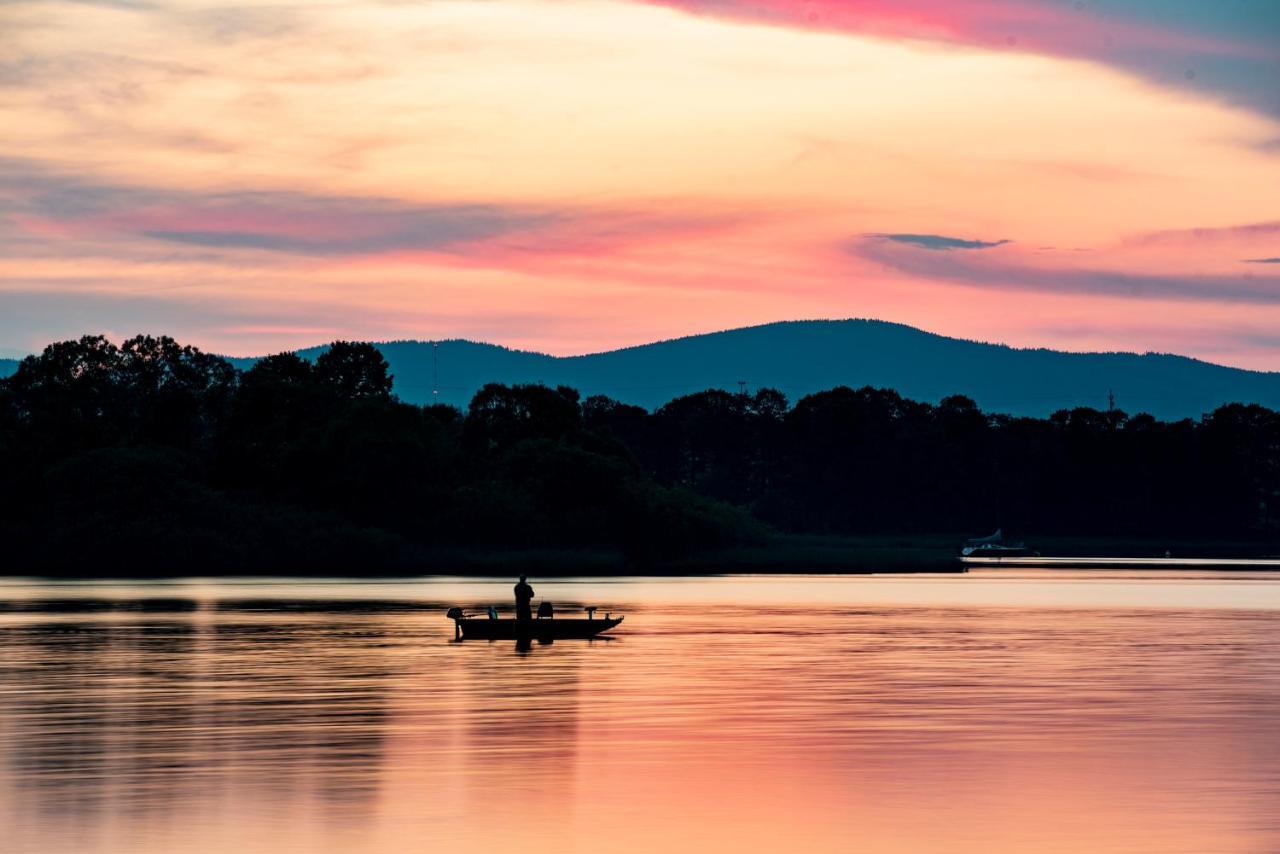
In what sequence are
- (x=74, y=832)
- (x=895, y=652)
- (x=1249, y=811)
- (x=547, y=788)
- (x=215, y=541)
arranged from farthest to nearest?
(x=215, y=541) < (x=895, y=652) < (x=547, y=788) < (x=1249, y=811) < (x=74, y=832)

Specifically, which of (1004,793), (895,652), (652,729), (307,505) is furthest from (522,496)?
(1004,793)

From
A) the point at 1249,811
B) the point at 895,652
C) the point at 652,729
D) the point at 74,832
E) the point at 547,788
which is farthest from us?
the point at 895,652

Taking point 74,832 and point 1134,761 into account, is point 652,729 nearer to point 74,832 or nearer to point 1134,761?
point 1134,761

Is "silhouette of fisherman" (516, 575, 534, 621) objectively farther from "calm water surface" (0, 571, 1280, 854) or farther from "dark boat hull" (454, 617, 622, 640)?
"calm water surface" (0, 571, 1280, 854)

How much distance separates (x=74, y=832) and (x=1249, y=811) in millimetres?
18878

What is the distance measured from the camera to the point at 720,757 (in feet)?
127

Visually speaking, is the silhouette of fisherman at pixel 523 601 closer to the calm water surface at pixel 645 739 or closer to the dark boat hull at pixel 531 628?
the dark boat hull at pixel 531 628

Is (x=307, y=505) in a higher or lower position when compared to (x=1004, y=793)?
higher

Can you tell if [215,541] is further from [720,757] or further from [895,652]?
[720,757]

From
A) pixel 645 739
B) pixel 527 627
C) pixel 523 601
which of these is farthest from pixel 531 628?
pixel 645 739

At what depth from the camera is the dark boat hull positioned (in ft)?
251

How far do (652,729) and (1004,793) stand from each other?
12068 millimetres

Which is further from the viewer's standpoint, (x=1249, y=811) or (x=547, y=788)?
(x=547, y=788)

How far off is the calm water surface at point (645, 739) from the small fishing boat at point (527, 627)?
1.07 metres
